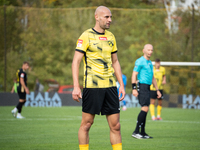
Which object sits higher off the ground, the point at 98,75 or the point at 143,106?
the point at 98,75

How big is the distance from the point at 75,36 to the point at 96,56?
21628 mm

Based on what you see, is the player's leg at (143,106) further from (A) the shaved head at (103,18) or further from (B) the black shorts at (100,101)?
(A) the shaved head at (103,18)

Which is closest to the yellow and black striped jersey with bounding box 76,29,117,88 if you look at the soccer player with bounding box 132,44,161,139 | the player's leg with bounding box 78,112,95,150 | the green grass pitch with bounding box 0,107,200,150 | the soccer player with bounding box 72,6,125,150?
the soccer player with bounding box 72,6,125,150

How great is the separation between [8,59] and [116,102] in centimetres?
2007

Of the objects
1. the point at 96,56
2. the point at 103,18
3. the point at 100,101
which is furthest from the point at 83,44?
the point at 100,101

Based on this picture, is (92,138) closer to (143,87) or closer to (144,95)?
(144,95)

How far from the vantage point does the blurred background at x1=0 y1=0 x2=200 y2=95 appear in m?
24.0

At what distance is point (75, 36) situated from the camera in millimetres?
26547

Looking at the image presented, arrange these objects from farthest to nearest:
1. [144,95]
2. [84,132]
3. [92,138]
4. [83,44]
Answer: [144,95] → [92,138] → [84,132] → [83,44]

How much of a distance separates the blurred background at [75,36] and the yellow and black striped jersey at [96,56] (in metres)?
18.4

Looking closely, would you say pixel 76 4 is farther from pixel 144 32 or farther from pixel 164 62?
pixel 164 62

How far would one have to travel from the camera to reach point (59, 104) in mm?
21422

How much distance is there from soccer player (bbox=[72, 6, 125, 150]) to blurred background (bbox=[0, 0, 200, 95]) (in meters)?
18.4

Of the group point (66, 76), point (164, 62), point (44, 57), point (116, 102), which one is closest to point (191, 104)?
point (164, 62)
